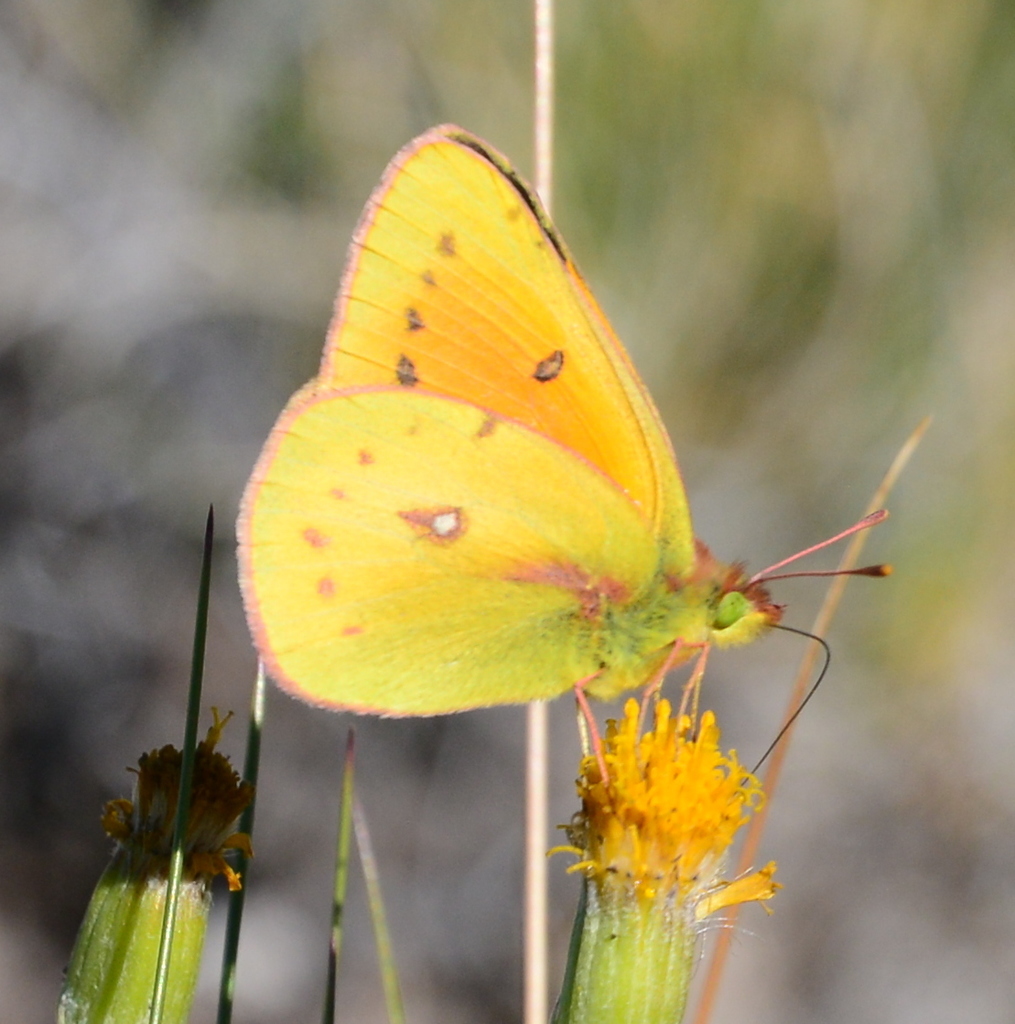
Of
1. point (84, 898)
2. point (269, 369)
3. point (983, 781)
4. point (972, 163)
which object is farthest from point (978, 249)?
point (84, 898)

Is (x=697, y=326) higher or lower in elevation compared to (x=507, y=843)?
higher

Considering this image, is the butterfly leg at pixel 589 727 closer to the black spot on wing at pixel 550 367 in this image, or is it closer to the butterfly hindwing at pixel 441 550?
the butterfly hindwing at pixel 441 550

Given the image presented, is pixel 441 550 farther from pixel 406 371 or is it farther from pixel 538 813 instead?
pixel 538 813

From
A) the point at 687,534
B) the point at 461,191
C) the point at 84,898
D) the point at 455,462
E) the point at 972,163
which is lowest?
the point at 84,898

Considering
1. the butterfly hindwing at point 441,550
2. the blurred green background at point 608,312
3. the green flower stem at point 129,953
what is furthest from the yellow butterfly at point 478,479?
the blurred green background at point 608,312

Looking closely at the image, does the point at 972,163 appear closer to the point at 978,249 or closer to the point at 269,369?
the point at 978,249

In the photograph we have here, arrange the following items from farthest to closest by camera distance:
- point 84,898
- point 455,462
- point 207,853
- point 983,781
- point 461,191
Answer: point 983,781 < point 84,898 < point 455,462 < point 461,191 < point 207,853

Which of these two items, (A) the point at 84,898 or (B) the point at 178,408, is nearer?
(A) the point at 84,898

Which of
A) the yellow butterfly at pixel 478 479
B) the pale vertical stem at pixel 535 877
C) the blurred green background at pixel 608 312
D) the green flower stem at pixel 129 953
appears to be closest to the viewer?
the green flower stem at pixel 129 953
